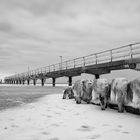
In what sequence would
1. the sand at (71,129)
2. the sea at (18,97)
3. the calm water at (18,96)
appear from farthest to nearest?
the calm water at (18,96) < the sea at (18,97) < the sand at (71,129)

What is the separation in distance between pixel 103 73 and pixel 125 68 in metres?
3.53

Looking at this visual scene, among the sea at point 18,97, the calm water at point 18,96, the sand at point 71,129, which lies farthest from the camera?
the calm water at point 18,96

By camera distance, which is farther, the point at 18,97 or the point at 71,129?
the point at 18,97

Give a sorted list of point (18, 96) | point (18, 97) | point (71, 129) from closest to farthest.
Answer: point (71, 129) < point (18, 97) < point (18, 96)

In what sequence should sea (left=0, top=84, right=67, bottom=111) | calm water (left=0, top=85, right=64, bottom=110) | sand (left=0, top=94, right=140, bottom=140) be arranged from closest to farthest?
sand (left=0, top=94, right=140, bottom=140) → sea (left=0, top=84, right=67, bottom=111) → calm water (left=0, top=85, right=64, bottom=110)

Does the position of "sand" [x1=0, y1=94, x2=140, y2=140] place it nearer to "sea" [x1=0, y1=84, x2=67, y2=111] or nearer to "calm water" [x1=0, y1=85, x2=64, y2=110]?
"sea" [x1=0, y1=84, x2=67, y2=111]

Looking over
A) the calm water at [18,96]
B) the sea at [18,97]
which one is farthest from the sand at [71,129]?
the calm water at [18,96]

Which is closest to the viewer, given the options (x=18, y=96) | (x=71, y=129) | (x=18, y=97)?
(x=71, y=129)

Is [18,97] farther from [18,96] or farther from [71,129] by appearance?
[71,129]

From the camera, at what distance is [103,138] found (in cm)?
264

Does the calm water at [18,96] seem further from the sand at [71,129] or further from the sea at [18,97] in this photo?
the sand at [71,129]

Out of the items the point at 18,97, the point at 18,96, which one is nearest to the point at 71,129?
the point at 18,97

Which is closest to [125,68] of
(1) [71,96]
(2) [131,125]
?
(1) [71,96]

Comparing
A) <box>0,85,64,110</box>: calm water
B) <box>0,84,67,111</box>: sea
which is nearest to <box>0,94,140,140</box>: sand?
<box>0,84,67,111</box>: sea
